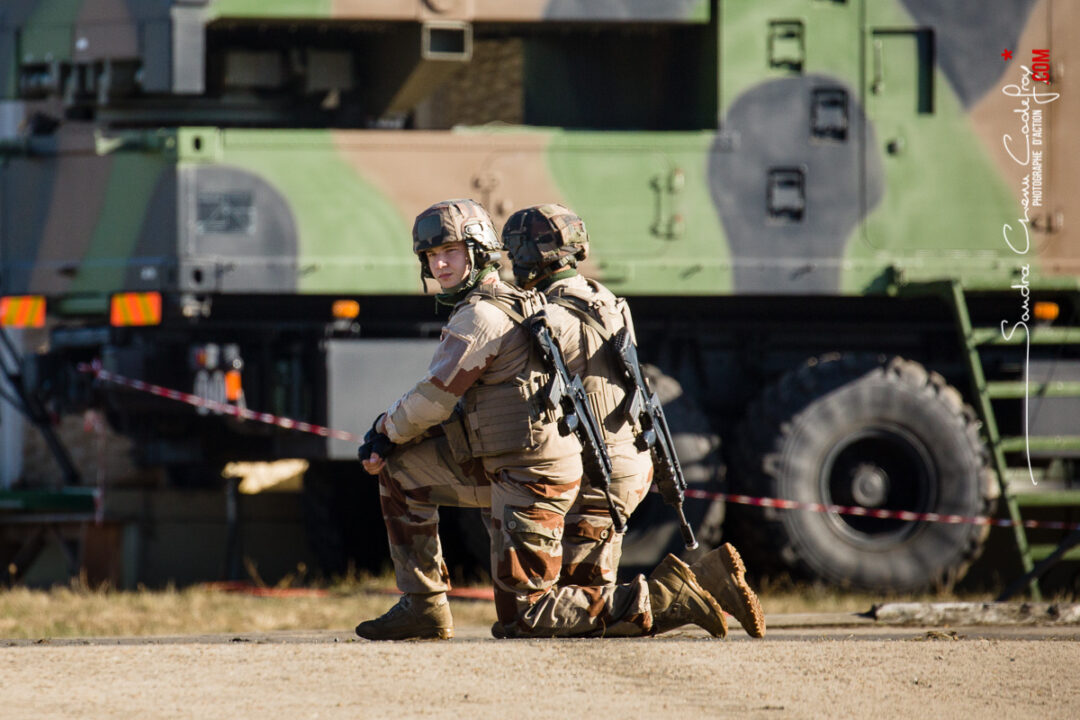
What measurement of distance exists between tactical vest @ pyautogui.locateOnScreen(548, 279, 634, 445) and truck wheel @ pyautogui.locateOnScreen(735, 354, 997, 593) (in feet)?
9.53

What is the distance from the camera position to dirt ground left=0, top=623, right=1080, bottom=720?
4031 millimetres

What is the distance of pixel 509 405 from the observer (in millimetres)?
5113

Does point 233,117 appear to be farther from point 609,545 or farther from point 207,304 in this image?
point 609,545

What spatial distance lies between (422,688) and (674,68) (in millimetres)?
5318

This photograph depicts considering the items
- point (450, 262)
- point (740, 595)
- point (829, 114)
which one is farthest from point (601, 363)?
point (829, 114)

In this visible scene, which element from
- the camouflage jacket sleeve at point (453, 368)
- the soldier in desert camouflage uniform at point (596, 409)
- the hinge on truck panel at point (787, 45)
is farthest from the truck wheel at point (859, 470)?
the camouflage jacket sleeve at point (453, 368)

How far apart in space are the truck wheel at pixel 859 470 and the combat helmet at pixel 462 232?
346 centimetres

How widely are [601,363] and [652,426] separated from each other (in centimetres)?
28

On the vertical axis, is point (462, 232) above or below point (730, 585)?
above

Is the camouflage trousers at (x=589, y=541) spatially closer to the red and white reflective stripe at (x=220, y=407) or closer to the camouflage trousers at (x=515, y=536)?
the camouflage trousers at (x=515, y=536)

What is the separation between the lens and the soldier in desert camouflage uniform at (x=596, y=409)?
5.24 m

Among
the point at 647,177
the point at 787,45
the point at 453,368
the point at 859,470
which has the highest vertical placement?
the point at 787,45

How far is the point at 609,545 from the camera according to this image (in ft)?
18.0

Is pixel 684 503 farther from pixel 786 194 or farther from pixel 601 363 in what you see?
pixel 601 363
